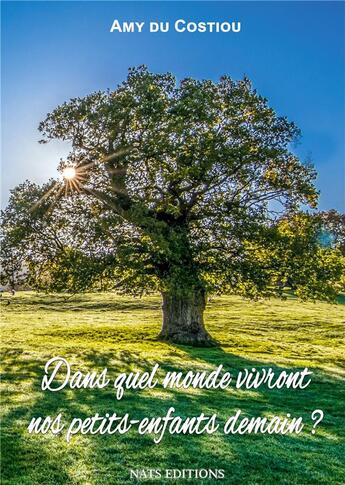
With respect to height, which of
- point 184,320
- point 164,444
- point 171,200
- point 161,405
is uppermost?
point 171,200

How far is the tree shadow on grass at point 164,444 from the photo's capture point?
899cm

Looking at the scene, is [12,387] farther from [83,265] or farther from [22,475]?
[83,265]

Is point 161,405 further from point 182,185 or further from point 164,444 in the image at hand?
point 182,185

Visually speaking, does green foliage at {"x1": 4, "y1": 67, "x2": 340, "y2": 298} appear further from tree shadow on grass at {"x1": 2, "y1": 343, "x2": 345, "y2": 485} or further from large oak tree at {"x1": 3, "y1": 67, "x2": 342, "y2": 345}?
tree shadow on grass at {"x1": 2, "y1": 343, "x2": 345, "y2": 485}

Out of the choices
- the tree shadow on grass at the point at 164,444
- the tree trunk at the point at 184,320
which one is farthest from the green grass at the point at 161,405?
the tree trunk at the point at 184,320

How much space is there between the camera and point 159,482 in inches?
341

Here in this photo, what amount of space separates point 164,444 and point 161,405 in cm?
329

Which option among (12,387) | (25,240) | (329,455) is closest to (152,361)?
(12,387)

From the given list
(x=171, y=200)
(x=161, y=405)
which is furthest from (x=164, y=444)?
(x=171, y=200)

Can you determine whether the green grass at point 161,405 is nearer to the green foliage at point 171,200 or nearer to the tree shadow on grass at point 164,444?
the tree shadow on grass at point 164,444

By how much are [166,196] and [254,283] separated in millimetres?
7054

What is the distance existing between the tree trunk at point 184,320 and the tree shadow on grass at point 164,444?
507 inches

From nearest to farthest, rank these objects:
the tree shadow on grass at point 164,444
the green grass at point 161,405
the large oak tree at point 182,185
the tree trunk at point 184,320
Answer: the tree shadow on grass at point 164,444 < the green grass at point 161,405 < the large oak tree at point 182,185 < the tree trunk at point 184,320

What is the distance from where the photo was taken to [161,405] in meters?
13.8
